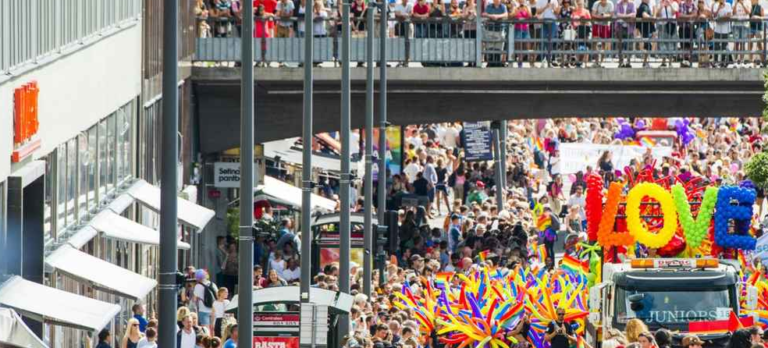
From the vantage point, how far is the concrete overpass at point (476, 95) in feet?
144

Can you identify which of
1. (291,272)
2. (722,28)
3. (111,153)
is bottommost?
(291,272)

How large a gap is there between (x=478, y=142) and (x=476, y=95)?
8485mm

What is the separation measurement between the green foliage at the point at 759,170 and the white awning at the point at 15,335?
15286mm

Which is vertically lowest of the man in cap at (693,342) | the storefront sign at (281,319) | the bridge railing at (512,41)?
the storefront sign at (281,319)

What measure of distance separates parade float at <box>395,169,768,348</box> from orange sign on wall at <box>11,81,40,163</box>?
21.2ft

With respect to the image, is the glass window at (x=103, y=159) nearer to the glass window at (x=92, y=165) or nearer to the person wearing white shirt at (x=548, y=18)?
the glass window at (x=92, y=165)

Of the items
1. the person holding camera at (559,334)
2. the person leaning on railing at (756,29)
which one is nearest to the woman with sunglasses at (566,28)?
the person leaning on railing at (756,29)

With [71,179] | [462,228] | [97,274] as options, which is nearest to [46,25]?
[71,179]

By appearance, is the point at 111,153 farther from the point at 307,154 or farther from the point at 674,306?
the point at 674,306

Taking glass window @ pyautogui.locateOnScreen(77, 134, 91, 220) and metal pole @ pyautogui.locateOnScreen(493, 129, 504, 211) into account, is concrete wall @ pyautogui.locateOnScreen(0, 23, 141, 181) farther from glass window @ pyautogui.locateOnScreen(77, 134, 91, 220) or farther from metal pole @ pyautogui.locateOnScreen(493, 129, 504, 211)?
metal pole @ pyautogui.locateOnScreen(493, 129, 504, 211)

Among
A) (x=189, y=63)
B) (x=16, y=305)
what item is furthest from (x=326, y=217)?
(x=16, y=305)

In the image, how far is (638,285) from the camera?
26.6m

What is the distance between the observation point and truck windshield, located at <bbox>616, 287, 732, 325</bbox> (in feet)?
86.5

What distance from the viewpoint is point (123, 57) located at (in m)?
33.7
